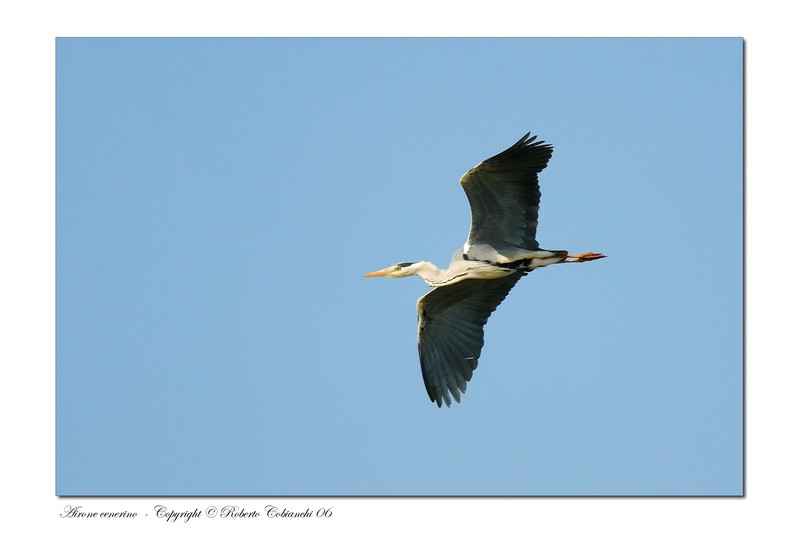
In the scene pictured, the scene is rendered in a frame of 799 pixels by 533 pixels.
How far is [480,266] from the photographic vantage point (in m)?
11.8

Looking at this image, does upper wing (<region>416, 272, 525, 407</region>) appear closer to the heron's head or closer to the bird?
the bird

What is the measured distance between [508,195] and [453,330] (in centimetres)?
193

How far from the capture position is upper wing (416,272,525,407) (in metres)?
12.4

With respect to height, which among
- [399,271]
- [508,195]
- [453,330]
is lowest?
[453,330]

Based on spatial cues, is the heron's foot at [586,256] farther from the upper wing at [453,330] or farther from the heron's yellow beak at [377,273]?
the heron's yellow beak at [377,273]

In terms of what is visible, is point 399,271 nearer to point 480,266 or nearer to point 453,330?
point 453,330

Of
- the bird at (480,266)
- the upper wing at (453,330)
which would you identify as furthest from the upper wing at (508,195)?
the upper wing at (453,330)

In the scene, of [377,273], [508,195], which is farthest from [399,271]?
[508,195]

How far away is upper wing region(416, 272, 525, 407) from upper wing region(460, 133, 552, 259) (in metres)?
0.80

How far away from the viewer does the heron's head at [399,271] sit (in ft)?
41.5

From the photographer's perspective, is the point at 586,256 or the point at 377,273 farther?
the point at 377,273

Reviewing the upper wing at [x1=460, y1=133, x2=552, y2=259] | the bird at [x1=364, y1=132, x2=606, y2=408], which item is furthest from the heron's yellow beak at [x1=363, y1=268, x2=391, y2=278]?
the upper wing at [x1=460, y1=133, x2=552, y2=259]
